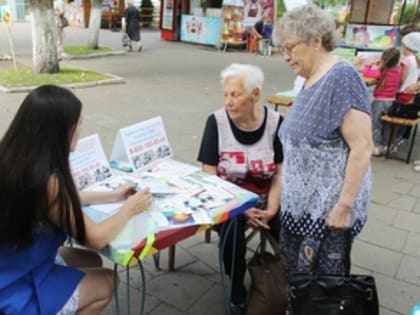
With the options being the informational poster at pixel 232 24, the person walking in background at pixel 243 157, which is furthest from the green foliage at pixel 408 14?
the person walking in background at pixel 243 157

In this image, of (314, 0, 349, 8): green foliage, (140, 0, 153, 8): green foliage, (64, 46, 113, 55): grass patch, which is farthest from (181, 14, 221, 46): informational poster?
(140, 0, 153, 8): green foliage

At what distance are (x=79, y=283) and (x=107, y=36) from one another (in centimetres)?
1641

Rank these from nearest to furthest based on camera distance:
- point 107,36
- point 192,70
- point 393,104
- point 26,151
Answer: point 26,151 < point 393,104 < point 192,70 < point 107,36

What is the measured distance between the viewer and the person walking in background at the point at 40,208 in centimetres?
147

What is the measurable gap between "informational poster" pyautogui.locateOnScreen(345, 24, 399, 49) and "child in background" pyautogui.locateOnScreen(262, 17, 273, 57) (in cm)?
236

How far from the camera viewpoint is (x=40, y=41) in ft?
26.2

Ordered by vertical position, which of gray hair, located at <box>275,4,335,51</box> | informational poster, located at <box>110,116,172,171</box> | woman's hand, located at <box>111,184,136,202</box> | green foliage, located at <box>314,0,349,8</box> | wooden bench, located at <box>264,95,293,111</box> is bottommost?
wooden bench, located at <box>264,95,293,111</box>

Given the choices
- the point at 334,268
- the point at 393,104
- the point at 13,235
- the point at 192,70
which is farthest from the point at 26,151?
the point at 192,70

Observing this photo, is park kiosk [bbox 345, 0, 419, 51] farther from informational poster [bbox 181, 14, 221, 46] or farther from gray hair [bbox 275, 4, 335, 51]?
gray hair [bbox 275, 4, 335, 51]

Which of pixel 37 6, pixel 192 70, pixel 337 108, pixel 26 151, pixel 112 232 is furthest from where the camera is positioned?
pixel 192 70

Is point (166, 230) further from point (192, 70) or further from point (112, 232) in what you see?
point (192, 70)

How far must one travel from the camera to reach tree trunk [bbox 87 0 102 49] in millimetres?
11391

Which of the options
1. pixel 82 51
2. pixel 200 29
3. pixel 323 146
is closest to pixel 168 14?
pixel 200 29

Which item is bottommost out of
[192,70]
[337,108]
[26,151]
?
[192,70]
